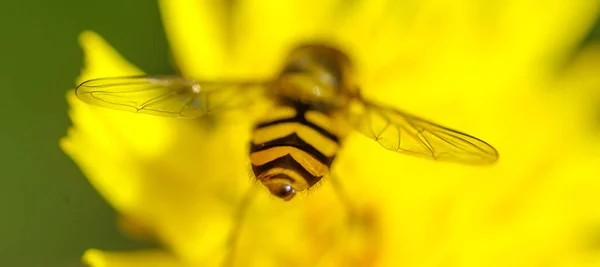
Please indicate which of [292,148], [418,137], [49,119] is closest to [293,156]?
[292,148]

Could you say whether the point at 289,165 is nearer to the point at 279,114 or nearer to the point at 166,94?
the point at 279,114

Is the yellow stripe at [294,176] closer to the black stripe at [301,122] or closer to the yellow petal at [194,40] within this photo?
the black stripe at [301,122]

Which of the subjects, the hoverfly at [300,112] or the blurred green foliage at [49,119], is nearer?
the hoverfly at [300,112]

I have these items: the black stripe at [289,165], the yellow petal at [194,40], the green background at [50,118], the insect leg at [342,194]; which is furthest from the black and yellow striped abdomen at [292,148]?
the green background at [50,118]

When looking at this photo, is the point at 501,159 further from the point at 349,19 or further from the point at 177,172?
the point at 177,172

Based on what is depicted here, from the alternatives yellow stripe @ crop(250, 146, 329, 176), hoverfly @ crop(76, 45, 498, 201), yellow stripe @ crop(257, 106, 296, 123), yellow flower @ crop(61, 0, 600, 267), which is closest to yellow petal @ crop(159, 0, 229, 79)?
yellow flower @ crop(61, 0, 600, 267)

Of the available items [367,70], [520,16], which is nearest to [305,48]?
[367,70]
